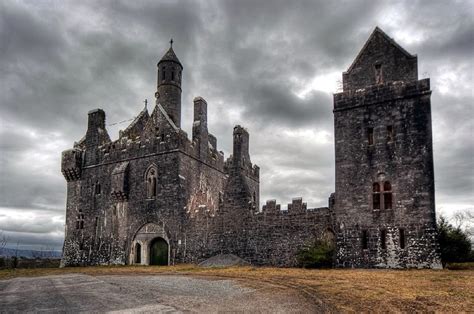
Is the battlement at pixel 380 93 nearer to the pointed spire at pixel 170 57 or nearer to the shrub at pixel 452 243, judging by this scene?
the shrub at pixel 452 243

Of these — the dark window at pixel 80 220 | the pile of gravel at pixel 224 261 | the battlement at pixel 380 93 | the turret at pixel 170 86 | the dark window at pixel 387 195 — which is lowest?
the pile of gravel at pixel 224 261

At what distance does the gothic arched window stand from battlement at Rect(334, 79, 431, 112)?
15390mm

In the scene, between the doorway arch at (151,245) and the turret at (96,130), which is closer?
the doorway arch at (151,245)

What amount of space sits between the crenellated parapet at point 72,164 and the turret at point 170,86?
9.32 metres

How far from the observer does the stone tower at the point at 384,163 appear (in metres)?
22.0

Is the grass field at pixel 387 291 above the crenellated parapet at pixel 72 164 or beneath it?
beneath

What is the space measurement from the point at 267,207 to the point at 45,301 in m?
17.0

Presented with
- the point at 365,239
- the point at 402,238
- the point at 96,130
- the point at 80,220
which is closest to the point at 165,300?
the point at 365,239

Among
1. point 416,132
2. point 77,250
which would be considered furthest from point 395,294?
point 77,250

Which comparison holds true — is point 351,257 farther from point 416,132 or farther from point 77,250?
point 77,250

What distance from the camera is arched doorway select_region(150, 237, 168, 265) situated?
31.2 m

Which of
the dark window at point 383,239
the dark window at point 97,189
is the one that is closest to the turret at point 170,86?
the dark window at point 97,189

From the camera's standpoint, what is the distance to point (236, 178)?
28.4 metres

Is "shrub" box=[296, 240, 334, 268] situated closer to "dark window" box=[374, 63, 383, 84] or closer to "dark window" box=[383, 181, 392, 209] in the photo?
"dark window" box=[383, 181, 392, 209]
